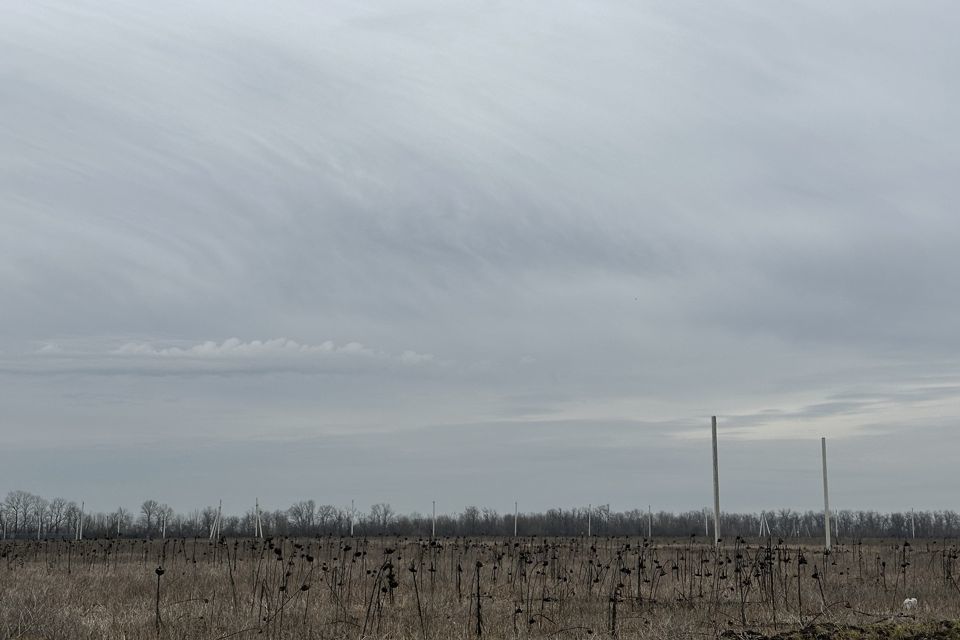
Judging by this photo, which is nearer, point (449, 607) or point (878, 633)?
point (878, 633)

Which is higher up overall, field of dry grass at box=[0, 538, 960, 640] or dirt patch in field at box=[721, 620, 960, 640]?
dirt patch in field at box=[721, 620, 960, 640]

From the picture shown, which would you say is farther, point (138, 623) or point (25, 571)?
point (25, 571)

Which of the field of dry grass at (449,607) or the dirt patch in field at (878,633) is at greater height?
the dirt patch in field at (878,633)

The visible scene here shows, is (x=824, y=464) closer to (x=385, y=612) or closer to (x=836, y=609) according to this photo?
(x=836, y=609)

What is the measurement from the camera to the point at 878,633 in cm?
732

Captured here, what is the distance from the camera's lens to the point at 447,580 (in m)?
17.5

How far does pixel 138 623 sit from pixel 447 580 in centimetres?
797

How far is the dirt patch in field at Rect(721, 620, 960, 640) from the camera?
7102 mm

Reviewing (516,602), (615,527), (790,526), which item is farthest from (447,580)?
(790,526)

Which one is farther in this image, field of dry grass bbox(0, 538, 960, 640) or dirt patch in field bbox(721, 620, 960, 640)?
field of dry grass bbox(0, 538, 960, 640)

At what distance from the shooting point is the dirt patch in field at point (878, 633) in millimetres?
7102

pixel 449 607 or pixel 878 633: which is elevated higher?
pixel 878 633

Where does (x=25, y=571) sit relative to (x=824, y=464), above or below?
below

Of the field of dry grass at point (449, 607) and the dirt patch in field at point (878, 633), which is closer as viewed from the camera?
the dirt patch in field at point (878, 633)
